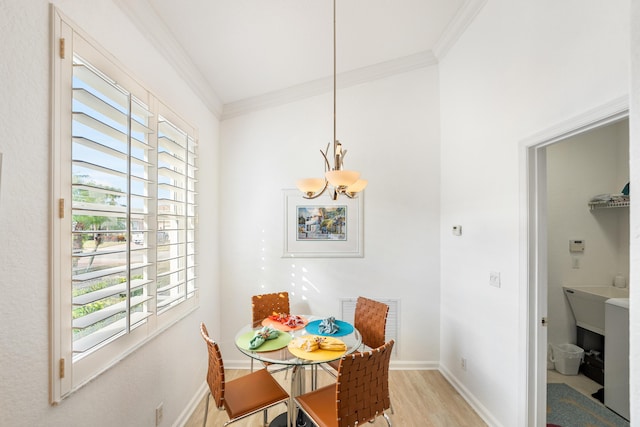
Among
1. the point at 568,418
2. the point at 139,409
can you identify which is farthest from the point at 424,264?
the point at 139,409

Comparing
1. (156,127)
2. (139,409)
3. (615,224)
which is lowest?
(139,409)

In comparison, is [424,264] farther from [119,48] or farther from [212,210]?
[119,48]

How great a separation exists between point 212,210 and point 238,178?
1.50 ft

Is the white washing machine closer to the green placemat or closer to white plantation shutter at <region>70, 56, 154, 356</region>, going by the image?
the green placemat

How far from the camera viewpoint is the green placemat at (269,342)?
194 centimetres

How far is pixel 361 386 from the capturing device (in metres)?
1.61

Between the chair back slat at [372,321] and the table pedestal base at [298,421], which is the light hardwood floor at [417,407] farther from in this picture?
the chair back slat at [372,321]

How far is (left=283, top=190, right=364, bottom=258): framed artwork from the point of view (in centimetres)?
319

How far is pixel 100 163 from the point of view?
1402 mm

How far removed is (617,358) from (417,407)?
1580 mm

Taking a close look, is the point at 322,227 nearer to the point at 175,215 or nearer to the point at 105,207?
the point at 175,215

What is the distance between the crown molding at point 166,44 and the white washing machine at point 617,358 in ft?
12.5

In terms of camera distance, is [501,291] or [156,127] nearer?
[156,127]

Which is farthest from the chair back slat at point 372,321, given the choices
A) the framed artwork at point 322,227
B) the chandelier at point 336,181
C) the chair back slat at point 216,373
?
the chair back slat at point 216,373
